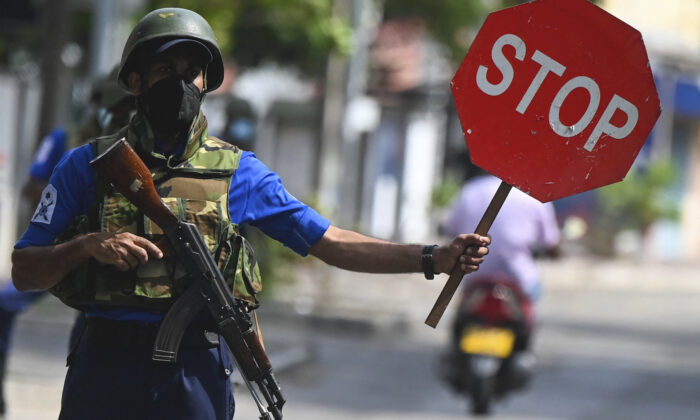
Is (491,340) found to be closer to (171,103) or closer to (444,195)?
(171,103)

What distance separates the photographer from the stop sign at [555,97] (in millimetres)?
3752

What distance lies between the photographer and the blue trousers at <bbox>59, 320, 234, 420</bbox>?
346 centimetres

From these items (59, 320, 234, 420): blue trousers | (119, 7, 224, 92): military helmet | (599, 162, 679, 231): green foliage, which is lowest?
Result: (599, 162, 679, 231): green foliage

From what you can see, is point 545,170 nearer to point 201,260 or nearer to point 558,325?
point 201,260

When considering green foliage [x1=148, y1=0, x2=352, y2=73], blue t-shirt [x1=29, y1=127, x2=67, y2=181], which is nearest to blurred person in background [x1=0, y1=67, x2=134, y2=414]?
blue t-shirt [x1=29, y1=127, x2=67, y2=181]

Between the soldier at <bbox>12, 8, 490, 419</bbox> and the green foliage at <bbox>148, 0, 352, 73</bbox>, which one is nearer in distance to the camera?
the soldier at <bbox>12, 8, 490, 419</bbox>

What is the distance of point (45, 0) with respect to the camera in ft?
36.8

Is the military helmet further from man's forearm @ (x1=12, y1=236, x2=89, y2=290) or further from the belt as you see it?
the belt

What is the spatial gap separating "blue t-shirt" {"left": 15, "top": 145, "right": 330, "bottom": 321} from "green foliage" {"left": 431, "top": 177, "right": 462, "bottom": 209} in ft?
70.6

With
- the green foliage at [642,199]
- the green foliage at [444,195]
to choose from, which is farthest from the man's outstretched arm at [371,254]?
the green foliage at [642,199]

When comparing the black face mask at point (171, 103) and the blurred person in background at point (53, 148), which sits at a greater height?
the black face mask at point (171, 103)

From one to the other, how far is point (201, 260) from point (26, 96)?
15141 mm

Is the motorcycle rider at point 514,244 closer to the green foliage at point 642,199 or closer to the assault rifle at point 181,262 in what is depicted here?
the assault rifle at point 181,262

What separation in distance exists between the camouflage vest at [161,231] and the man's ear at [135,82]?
78mm
